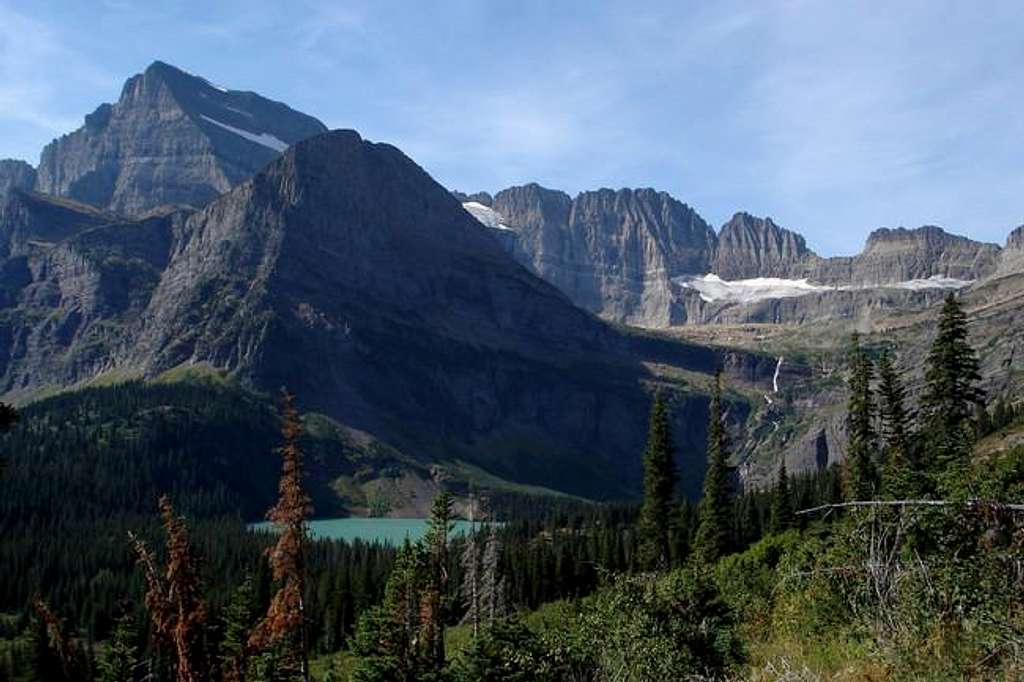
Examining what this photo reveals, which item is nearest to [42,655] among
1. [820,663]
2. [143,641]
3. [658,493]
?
[143,641]

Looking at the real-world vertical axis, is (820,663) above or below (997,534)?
below

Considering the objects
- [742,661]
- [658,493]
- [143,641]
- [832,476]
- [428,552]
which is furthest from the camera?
[832,476]

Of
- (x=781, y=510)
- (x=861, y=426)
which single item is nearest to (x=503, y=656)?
(x=861, y=426)

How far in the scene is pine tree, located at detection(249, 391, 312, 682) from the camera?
117 feet

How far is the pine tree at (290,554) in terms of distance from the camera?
35719mm

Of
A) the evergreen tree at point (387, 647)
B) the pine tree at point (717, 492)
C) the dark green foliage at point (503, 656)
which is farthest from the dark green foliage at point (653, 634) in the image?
the pine tree at point (717, 492)

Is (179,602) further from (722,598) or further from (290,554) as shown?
(722,598)

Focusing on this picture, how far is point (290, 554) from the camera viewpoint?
3631 cm

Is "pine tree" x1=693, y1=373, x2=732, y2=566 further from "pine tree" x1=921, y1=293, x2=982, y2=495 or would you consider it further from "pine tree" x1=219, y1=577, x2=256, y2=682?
"pine tree" x1=219, y1=577, x2=256, y2=682

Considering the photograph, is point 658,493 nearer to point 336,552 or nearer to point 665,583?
point 665,583

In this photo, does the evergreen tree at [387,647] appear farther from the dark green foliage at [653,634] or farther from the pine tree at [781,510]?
the pine tree at [781,510]

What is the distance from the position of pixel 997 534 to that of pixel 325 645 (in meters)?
117

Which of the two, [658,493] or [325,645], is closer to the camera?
[658,493]

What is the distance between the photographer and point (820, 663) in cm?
1527
